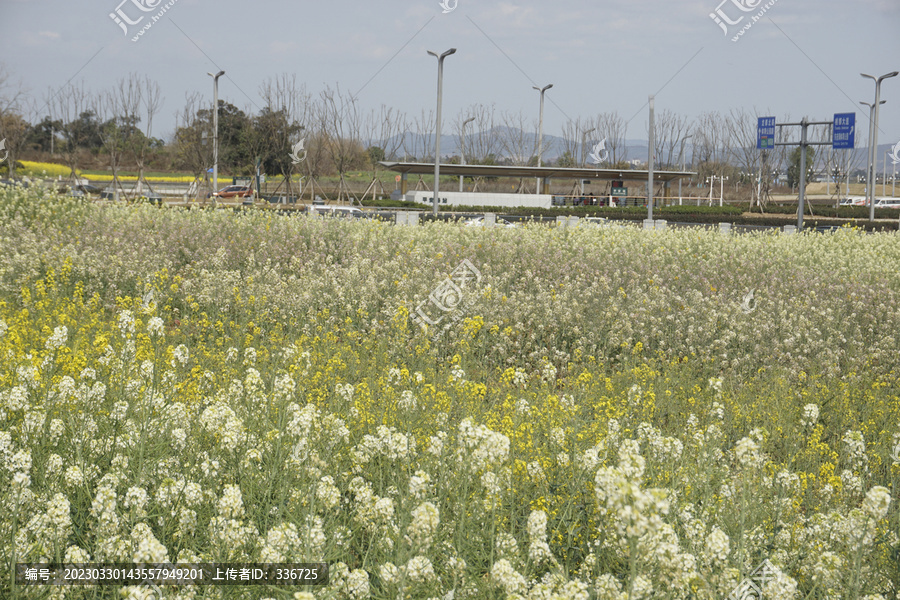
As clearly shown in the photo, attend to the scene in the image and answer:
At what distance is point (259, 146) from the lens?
46000mm

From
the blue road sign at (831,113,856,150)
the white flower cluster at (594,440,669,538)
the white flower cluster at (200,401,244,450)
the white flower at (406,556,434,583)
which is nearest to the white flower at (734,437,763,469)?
the white flower cluster at (594,440,669,538)

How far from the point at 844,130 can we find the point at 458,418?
1116 inches

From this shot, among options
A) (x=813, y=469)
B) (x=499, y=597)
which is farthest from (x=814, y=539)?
(x=813, y=469)

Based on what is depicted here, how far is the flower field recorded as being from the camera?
2539 mm

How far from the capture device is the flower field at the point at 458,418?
2539 millimetres

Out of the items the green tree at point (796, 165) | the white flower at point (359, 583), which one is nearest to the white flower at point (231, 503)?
the white flower at point (359, 583)

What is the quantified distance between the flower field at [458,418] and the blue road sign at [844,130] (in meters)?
18.9

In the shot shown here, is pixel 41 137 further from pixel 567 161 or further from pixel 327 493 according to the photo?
pixel 327 493

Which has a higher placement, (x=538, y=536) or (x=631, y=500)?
(x=631, y=500)

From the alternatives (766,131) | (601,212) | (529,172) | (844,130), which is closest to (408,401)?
(766,131)

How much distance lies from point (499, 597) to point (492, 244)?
8693mm

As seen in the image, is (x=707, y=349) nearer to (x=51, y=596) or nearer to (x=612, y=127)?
(x=51, y=596)

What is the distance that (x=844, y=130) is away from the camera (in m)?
27.7

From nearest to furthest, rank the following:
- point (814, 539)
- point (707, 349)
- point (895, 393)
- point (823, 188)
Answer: point (814, 539) < point (895, 393) < point (707, 349) < point (823, 188)
